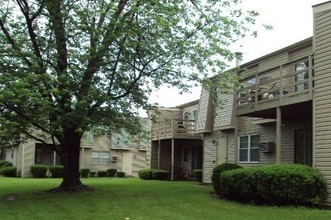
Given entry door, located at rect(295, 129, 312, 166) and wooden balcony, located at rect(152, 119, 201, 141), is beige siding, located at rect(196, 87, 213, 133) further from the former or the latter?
entry door, located at rect(295, 129, 312, 166)

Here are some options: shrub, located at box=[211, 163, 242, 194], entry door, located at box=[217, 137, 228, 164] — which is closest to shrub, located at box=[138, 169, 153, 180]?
entry door, located at box=[217, 137, 228, 164]

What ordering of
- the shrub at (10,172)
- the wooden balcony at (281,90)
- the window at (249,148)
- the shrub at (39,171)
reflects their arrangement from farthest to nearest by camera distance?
1. the shrub at (10,172)
2. the shrub at (39,171)
3. the window at (249,148)
4. the wooden balcony at (281,90)

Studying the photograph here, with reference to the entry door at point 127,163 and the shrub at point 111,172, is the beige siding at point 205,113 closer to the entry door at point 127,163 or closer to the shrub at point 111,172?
the shrub at point 111,172

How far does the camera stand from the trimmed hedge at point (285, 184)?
14.5m

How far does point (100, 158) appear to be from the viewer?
45906mm

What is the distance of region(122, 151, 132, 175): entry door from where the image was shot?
46.9m

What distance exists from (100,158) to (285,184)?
32951 millimetres

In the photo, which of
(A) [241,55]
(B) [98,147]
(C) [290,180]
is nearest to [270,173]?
(C) [290,180]

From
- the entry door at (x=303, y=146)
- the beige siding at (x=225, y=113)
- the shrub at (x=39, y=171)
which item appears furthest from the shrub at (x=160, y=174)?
the entry door at (x=303, y=146)

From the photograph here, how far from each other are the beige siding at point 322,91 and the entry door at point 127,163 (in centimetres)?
3304

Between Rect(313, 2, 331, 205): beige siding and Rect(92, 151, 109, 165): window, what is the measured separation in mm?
32569

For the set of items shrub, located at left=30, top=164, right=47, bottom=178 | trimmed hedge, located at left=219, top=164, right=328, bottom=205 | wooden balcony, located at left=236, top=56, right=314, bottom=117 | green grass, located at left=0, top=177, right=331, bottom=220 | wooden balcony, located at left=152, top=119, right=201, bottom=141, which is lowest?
shrub, located at left=30, top=164, right=47, bottom=178

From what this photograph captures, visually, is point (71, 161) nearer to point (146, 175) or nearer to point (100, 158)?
point (146, 175)

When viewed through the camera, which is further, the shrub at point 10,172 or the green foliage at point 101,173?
the green foliage at point 101,173
